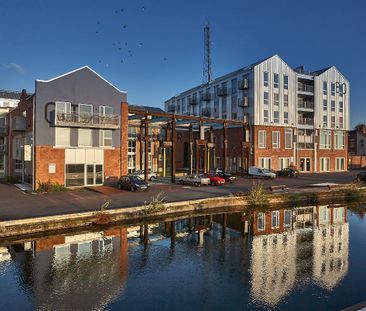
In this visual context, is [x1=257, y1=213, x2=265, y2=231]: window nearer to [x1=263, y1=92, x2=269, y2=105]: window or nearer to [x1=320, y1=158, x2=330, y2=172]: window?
[x1=263, y1=92, x2=269, y2=105]: window

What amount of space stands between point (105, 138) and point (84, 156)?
8.90 ft

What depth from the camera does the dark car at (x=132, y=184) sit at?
28266 millimetres

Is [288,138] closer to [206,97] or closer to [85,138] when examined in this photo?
[206,97]

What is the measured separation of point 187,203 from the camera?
21.9 meters

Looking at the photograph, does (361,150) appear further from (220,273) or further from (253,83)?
(220,273)

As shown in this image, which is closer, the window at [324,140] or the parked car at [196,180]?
the parked car at [196,180]

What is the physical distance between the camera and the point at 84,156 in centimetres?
3041

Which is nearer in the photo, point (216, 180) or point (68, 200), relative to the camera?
point (68, 200)

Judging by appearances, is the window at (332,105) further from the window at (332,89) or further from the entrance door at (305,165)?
the entrance door at (305,165)

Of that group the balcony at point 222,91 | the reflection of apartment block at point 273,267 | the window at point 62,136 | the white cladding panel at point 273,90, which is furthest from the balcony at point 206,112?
the reflection of apartment block at point 273,267

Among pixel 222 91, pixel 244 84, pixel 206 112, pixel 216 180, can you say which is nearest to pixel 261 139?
pixel 244 84

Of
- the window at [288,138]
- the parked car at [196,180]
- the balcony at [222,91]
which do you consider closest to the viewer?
the parked car at [196,180]

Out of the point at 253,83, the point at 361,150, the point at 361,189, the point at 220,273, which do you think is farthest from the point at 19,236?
the point at 361,150

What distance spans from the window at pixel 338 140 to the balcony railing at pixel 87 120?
1581 inches
